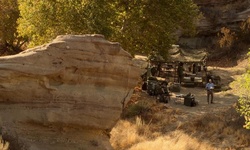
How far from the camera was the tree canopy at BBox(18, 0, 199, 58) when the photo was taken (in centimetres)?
1969

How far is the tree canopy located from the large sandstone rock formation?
906 centimetres

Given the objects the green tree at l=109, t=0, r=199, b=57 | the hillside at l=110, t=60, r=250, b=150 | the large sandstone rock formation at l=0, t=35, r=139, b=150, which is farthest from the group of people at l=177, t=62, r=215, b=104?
the large sandstone rock formation at l=0, t=35, r=139, b=150

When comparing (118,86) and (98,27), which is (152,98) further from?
(118,86)

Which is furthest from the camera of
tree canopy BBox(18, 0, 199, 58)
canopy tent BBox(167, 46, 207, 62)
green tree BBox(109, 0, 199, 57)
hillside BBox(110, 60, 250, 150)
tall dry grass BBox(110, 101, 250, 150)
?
canopy tent BBox(167, 46, 207, 62)

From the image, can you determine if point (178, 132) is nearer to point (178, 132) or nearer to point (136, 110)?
point (178, 132)

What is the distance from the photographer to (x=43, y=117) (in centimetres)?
926

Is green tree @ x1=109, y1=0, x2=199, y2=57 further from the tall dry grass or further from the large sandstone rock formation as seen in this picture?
the large sandstone rock formation

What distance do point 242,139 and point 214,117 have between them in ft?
8.60

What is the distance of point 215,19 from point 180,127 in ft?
90.2

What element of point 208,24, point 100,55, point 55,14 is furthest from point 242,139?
point 208,24

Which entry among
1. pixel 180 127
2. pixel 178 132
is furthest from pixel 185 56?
pixel 178 132

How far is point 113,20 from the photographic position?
21.7 m

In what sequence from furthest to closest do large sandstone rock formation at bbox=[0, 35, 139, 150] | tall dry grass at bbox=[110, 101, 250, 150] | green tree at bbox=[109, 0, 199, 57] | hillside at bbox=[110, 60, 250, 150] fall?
green tree at bbox=[109, 0, 199, 57]
hillside at bbox=[110, 60, 250, 150]
tall dry grass at bbox=[110, 101, 250, 150]
large sandstone rock formation at bbox=[0, 35, 139, 150]

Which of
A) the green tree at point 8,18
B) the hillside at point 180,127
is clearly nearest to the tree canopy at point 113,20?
the hillside at point 180,127
